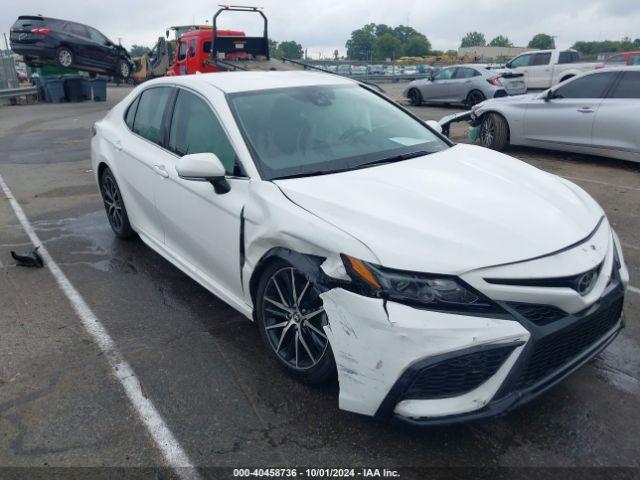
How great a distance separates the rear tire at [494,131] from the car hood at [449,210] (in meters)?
6.49

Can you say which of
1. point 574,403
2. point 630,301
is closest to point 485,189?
point 574,403

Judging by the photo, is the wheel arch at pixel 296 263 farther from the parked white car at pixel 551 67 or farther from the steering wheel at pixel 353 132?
the parked white car at pixel 551 67

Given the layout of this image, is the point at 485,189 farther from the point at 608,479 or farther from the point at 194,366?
the point at 194,366

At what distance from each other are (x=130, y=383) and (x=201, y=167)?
129cm

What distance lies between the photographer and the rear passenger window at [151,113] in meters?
4.35

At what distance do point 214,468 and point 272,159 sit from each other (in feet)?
5.64

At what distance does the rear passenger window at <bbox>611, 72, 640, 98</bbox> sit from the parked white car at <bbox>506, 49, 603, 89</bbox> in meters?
11.5

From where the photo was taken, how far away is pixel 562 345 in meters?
2.46

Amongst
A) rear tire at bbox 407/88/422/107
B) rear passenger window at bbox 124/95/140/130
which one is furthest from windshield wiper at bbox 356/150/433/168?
rear tire at bbox 407/88/422/107

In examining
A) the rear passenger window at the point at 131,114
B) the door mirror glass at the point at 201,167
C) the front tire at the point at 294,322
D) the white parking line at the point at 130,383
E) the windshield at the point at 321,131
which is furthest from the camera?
the rear passenger window at the point at 131,114

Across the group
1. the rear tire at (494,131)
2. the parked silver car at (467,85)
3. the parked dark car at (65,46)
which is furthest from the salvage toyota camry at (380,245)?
the parked dark car at (65,46)

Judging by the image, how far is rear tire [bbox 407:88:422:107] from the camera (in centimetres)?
1880

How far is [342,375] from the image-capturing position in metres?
2.51

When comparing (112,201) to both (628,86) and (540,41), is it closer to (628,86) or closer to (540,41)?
(628,86)
